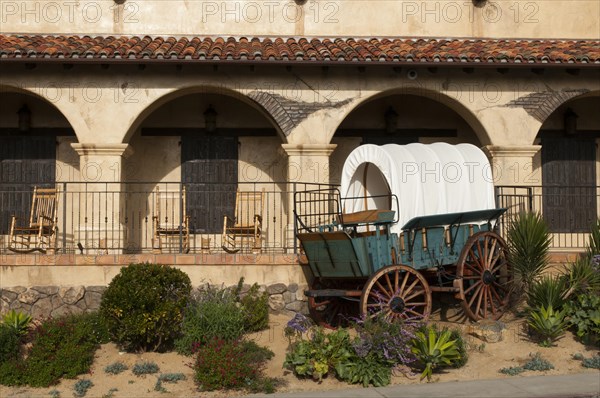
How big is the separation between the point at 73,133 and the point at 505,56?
27.3ft

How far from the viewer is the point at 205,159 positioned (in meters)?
16.7

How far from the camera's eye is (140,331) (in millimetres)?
11586

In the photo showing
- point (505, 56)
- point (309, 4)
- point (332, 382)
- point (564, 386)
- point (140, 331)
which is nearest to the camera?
point (564, 386)

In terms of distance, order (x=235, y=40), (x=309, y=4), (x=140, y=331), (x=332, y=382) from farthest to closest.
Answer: (x=309, y=4)
(x=235, y=40)
(x=140, y=331)
(x=332, y=382)

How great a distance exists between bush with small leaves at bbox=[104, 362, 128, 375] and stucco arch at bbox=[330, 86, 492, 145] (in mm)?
5983

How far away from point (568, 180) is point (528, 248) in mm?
4897

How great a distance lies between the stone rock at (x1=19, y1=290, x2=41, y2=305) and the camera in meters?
13.2

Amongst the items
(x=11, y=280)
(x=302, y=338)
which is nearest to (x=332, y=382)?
(x=302, y=338)

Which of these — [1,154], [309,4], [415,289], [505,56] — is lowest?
[415,289]

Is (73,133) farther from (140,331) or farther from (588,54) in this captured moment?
(588,54)

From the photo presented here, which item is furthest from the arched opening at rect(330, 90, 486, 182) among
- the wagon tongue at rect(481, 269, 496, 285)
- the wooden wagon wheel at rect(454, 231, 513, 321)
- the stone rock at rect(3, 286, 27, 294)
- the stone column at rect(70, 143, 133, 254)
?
the stone rock at rect(3, 286, 27, 294)

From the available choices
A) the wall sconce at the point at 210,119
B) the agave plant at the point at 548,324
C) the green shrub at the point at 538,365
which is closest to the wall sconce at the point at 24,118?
the wall sconce at the point at 210,119

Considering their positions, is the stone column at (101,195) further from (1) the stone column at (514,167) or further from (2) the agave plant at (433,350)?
(1) the stone column at (514,167)

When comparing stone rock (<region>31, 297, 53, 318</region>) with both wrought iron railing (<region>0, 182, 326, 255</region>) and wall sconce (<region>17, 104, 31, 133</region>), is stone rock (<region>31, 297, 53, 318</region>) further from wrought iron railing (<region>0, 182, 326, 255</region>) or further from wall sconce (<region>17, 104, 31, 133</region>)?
wall sconce (<region>17, 104, 31, 133</region>)
